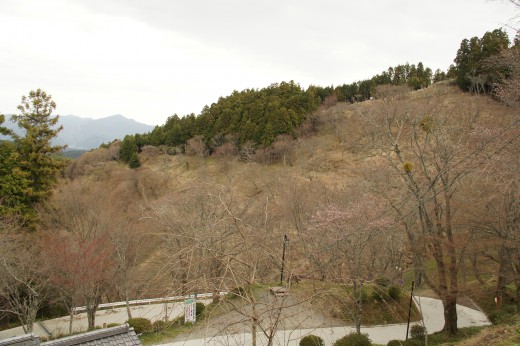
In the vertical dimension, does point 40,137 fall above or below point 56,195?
above

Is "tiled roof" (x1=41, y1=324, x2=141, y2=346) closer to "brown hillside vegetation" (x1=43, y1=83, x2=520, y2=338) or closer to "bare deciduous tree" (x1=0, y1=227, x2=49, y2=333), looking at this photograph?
"brown hillside vegetation" (x1=43, y1=83, x2=520, y2=338)

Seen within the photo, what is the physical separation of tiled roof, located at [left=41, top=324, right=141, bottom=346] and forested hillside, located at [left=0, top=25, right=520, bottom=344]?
1227 millimetres

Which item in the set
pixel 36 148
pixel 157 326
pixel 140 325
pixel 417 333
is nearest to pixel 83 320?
pixel 140 325

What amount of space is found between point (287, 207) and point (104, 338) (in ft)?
44.9

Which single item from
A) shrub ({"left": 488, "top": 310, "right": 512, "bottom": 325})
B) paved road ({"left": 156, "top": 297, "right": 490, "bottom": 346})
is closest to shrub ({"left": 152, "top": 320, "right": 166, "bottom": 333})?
paved road ({"left": 156, "top": 297, "right": 490, "bottom": 346})

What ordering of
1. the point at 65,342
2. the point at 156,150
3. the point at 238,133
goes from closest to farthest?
the point at 65,342 < the point at 238,133 < the point at 156,150

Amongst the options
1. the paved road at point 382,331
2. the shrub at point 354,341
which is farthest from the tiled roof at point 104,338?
the shrub at point 354,341

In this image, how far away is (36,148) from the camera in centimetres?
1945


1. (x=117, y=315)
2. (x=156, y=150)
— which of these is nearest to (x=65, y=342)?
(x=117, y=315)

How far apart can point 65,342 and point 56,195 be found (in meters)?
17.7

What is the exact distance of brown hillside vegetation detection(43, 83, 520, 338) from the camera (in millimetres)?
6879

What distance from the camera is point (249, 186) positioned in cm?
3127

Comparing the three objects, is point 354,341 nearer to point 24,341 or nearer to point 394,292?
point 394,292

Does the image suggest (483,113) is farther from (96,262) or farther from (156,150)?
(156,150)
